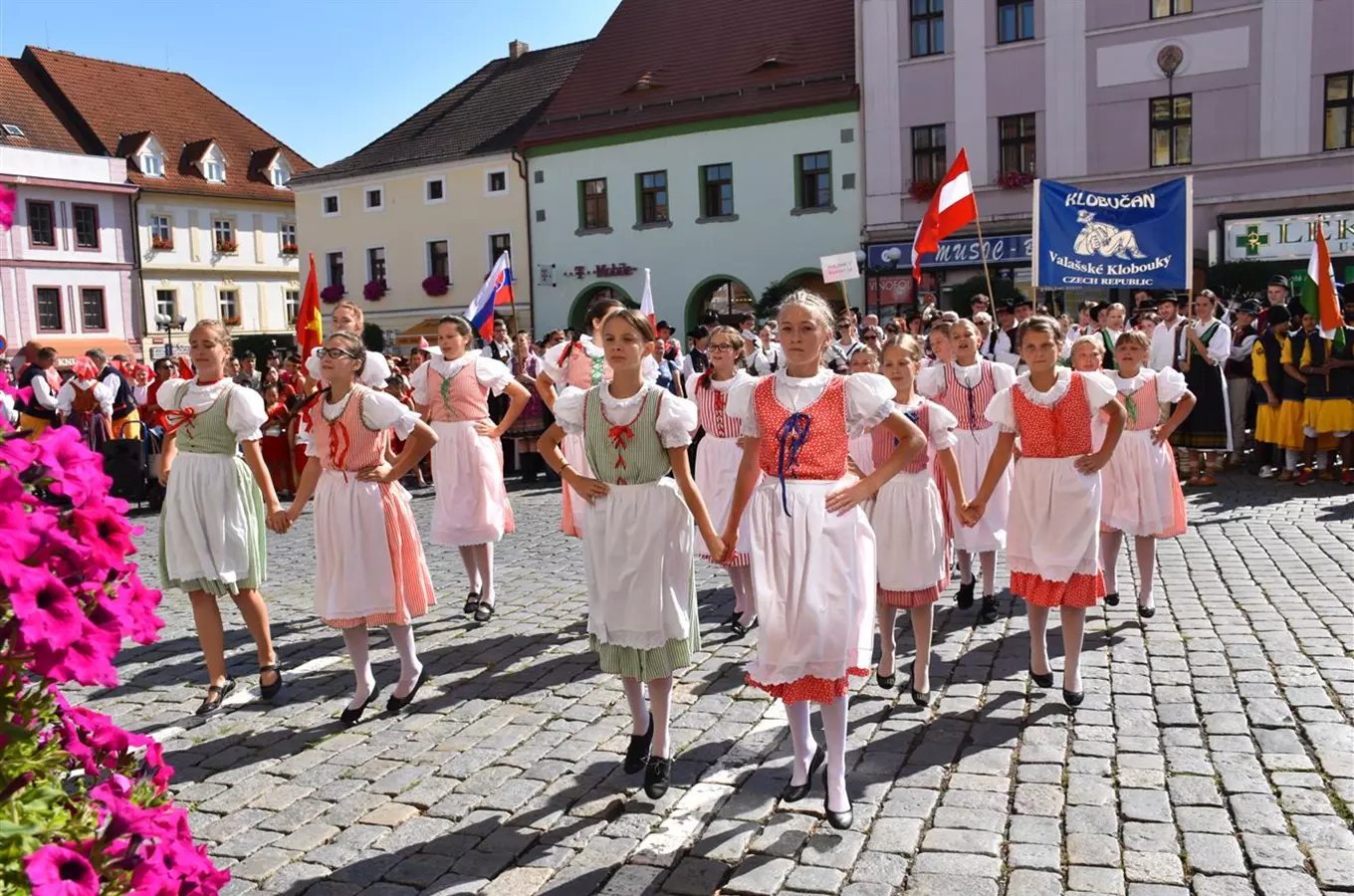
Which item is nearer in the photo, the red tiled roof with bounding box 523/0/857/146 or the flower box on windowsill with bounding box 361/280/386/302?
the red tiled roof with bounding box 523/0/857/146

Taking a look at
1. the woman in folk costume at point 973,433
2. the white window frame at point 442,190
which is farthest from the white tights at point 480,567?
the white window frame at point 442,190

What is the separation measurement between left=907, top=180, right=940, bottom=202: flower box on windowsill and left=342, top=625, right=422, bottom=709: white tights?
2418 cm

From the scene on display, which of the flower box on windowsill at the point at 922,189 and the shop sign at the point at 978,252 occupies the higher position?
the flower box on windowsill at the point at 922,189

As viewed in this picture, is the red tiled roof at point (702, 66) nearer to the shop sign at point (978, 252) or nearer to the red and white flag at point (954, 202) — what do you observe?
the shop sign at point (978, 252)

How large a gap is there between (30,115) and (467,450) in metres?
49.7

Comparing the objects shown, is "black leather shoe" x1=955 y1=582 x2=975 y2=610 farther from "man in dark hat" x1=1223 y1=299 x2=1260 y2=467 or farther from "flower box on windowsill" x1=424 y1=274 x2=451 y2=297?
"flower box on windowsill" x1=424 y1=274 x2=451 y2=297

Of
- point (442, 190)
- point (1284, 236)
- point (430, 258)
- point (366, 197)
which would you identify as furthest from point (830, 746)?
point (366, 197)

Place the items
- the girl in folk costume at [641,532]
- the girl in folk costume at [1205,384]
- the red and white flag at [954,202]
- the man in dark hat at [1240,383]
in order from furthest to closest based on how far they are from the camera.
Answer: the man in dark hat at [1240,383] → the girl in folk costume at [1205,384] → the red and white flag at [954,202] → the girl in folk costume at [641,532]

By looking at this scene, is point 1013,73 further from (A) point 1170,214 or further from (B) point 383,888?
(B) point 383,888

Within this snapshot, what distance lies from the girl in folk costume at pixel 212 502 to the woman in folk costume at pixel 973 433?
172 inches

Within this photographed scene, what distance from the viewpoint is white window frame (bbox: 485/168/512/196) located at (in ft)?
123

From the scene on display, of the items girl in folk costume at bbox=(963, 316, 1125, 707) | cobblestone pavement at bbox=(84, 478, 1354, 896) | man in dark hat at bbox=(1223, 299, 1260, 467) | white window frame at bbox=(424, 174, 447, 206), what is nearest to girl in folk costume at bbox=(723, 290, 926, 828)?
cobblestone pavement at bbox=(84, 478, 1354, 896)

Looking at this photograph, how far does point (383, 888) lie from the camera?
413 centimetres

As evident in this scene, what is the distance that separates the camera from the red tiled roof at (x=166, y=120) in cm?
5122
